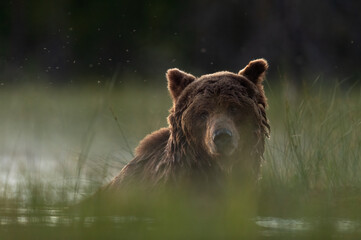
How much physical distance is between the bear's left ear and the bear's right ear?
424mm

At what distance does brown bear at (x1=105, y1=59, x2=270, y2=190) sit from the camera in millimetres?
6043

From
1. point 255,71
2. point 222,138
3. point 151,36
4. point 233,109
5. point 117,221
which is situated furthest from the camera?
point 151,36

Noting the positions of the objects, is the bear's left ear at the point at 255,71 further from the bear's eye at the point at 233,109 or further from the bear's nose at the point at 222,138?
the bear's nose at the point at 222,138

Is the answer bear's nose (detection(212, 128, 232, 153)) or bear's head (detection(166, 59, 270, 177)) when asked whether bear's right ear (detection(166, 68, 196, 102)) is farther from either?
bear's nose (detection(212, 128, 232, 153))

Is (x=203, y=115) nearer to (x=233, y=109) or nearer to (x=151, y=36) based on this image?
(x=233, y=109)

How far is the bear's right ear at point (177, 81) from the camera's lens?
6.50 meters

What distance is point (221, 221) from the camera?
18.2ft

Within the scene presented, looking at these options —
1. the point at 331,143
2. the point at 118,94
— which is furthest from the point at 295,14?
the point at 331,143

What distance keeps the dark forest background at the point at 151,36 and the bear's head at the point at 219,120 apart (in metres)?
17.0

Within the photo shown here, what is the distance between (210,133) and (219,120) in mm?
113

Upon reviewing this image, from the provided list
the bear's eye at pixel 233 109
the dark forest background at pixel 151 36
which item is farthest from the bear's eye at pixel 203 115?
the dark forest background at pixel 151 36

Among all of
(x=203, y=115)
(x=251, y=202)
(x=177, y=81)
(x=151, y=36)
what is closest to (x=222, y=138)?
(x=203, y=115)

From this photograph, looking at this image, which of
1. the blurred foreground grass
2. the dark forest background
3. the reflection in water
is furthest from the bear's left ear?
the dark forest background

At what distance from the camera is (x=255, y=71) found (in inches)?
257
